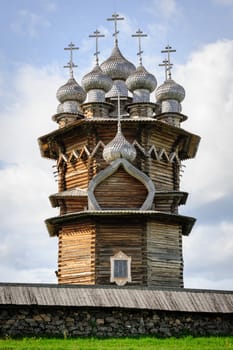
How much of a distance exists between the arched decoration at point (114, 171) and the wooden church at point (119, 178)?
30mm

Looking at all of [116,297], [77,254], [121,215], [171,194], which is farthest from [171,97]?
[116,297]

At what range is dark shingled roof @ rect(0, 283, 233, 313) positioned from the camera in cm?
1520

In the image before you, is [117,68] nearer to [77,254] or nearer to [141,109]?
[141,109]

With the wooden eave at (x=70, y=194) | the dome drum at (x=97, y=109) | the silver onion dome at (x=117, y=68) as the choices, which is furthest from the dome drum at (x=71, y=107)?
the wooden eave at (x=70, y=194)

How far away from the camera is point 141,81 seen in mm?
23000

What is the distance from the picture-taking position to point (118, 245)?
2011 cm

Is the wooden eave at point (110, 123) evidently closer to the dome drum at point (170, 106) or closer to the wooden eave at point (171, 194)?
the dome drum at point (170, 106)

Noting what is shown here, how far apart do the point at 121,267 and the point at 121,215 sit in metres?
1.53

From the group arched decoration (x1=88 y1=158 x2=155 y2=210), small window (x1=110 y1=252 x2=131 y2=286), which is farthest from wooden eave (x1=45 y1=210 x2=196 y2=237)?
small window (x1=110 y1=252 x2=131 y2=286)

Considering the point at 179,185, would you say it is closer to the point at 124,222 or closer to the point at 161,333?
the point at 124,222

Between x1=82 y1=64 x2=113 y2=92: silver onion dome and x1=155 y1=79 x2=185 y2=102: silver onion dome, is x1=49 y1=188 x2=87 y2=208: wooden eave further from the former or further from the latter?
x1=155 y1=79 x2=185 y2=102: silver onion dome

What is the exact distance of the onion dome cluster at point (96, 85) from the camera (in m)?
22.8

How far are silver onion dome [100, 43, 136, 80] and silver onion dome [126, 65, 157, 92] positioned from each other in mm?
1211

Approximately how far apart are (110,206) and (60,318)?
5889 mm
